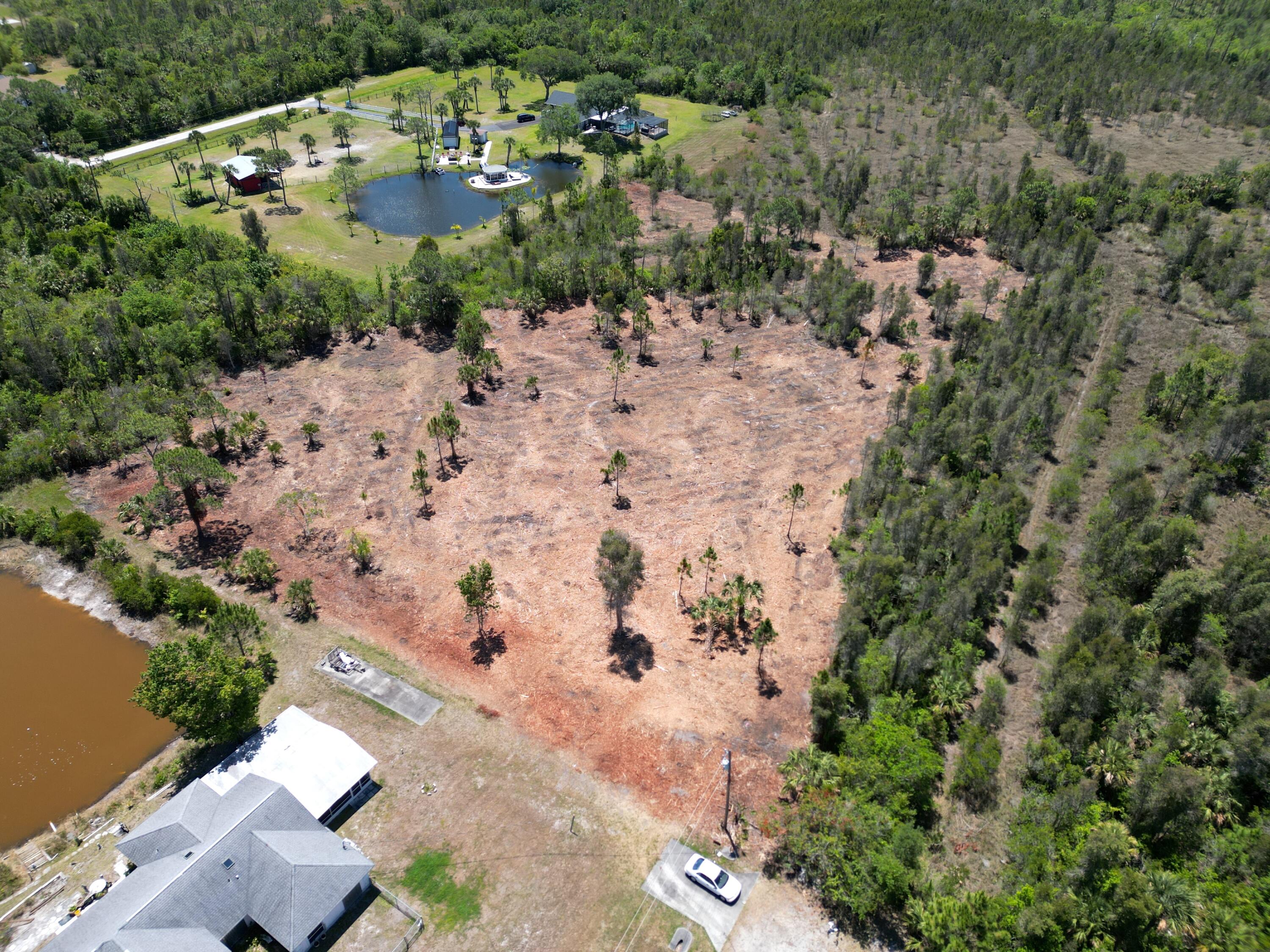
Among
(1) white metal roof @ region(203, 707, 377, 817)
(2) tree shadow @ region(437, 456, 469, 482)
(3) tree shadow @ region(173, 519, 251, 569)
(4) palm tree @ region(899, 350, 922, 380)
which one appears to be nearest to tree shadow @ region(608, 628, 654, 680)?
(1) white metal roof @ region(203, 707, 377, 817)

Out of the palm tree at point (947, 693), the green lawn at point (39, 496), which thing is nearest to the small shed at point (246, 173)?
the green lawn at point (39, 496)

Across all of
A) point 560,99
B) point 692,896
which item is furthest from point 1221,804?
point 560,99

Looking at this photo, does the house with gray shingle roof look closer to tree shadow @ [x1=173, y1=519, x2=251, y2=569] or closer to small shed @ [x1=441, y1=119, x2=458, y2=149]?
tree shadow @ [x1=173, y1=519, x2=251, y2=569]

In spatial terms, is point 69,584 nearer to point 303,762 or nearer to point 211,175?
point 303,762

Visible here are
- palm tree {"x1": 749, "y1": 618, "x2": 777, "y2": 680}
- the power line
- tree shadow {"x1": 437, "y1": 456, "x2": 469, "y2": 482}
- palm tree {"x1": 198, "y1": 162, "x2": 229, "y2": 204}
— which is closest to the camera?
the power line

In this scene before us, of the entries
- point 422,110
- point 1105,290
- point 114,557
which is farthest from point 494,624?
point 422,110

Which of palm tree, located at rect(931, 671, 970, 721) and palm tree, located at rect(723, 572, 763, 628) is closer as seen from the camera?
palm tree, located at rect(931, 671, 970, 721)

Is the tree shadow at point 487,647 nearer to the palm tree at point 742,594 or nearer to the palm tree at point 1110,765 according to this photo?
the palm tree at point 742,594

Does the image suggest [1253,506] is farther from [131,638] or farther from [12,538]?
[12,538]
